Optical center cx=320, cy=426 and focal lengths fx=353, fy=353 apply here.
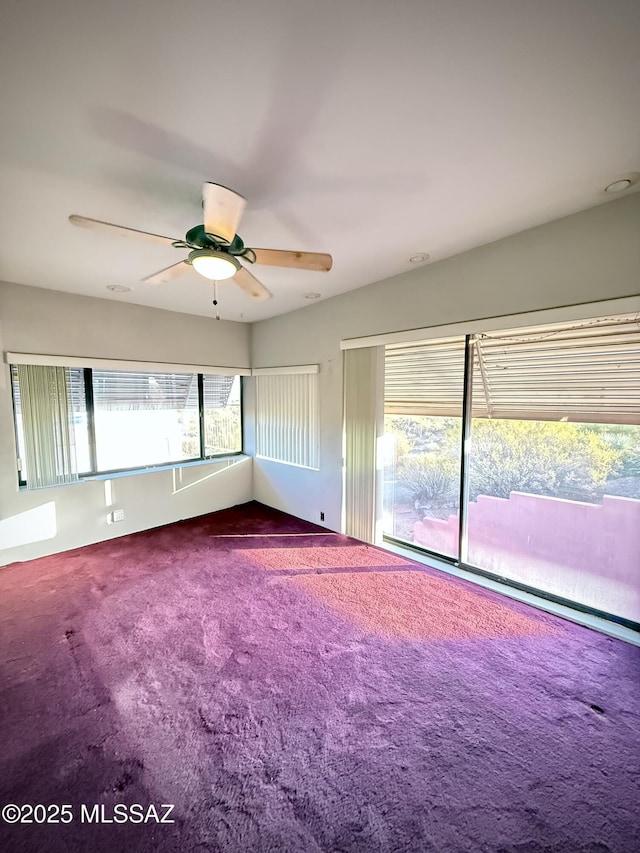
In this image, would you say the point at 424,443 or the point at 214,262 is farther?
the point at 424,443

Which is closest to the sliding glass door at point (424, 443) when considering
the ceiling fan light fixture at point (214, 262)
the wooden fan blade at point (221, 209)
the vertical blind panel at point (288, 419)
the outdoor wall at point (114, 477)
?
the vertical blind panel at point (288, 419)

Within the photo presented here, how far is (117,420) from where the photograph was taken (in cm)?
397

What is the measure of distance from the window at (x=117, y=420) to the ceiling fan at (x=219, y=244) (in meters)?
2.14

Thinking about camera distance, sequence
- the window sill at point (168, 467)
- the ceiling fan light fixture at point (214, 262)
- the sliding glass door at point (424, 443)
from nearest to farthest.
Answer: the ceiling fan light fixture at point (214, 262), the sliding glass door at point (424, 443), the window sill at point (168, 467)

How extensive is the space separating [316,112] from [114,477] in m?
3.76

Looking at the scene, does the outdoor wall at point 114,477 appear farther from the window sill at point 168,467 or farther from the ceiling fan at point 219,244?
the ceiling fan at point 219,244

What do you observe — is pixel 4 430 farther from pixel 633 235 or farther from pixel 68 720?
pixel 633 235

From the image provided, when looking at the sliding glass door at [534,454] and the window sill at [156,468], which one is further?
the window sill at [156,468]

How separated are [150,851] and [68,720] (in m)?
0.82

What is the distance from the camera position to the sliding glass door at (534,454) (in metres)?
2.37

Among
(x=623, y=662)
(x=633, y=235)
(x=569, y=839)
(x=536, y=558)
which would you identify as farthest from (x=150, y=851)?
(x=633, y=235)

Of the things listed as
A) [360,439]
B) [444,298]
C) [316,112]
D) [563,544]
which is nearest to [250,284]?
[316,112]

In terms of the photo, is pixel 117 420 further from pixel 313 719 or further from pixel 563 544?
pixel 563 544

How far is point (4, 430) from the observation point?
3.18 m
